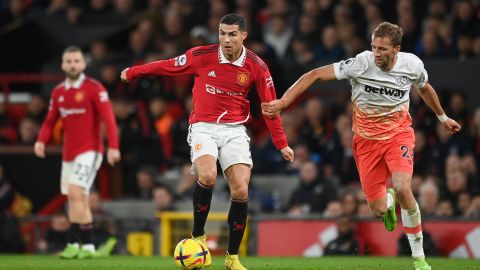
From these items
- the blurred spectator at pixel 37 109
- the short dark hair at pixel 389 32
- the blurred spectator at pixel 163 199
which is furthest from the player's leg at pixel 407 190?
the blurred spectator at pixel 37 109

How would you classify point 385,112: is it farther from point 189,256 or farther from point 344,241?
point 344,241

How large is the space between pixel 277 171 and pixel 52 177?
403 cm

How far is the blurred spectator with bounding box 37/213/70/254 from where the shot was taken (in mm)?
16953

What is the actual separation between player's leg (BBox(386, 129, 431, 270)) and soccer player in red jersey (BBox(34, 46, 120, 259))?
13.3 feet

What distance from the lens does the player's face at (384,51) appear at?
10.6m

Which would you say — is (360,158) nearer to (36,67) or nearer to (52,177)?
(52,177)

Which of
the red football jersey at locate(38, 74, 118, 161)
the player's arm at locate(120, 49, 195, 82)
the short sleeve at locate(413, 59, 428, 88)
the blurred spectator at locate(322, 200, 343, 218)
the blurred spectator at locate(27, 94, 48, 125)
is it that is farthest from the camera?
the blurred spectator at locate(27, 94, 48, 125)

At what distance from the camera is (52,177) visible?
19.2 meters

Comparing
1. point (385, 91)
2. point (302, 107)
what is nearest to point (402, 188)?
point (385, 91)

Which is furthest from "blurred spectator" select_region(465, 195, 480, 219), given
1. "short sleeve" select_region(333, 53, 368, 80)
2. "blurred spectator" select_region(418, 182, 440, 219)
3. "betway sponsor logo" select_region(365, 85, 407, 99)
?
"short sleeve" select_region(333, 53, 368, 80)

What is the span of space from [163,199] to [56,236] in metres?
1.75

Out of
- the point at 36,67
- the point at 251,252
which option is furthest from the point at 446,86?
the point at 36,67

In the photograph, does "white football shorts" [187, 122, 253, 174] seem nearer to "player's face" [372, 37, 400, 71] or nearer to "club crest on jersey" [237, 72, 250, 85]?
"club crest on jersey" [237, 72, 250, 85]

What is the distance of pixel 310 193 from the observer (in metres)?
16.6
